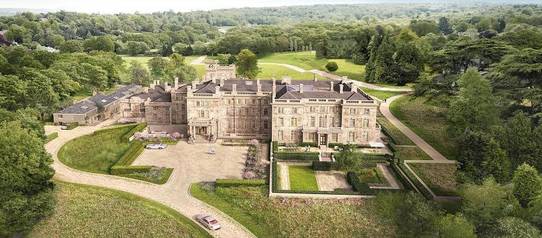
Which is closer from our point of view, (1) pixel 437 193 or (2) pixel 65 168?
(1) pixel 437 193

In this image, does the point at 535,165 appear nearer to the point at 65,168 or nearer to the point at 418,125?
the point at 418,125

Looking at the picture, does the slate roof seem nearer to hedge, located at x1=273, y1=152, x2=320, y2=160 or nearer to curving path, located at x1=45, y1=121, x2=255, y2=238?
curving path, located at x1=45, y1=121, x2=255, y2=238

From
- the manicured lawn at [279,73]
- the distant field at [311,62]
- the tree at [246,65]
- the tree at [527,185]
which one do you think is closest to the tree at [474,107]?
the tree at [527,185]

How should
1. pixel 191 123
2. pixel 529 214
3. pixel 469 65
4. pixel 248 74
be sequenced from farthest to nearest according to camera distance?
pixel 248 74 < pixel 469 65 < pixel 191 123 < pixel 529 214

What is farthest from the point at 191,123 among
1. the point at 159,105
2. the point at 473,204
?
the point at 473,204

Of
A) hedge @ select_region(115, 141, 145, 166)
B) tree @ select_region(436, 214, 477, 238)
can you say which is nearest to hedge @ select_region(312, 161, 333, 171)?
tree @ select_region(436, 214, 477, 238)

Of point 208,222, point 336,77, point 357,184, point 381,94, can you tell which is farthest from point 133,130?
point 336,77
